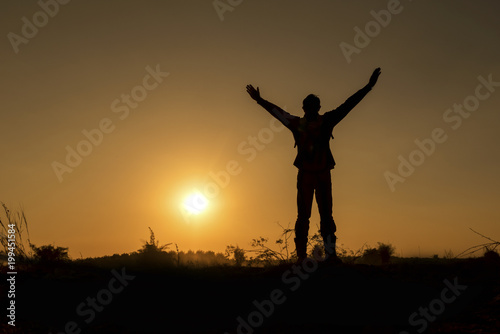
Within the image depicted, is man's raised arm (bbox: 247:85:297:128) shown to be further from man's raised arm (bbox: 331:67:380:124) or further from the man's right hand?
man's raised arm (bbox: 331:67:380:124)

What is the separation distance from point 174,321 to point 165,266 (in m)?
2.95

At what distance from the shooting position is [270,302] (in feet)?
22.6

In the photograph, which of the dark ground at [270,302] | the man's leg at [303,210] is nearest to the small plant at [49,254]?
the dark ground at [270,302]

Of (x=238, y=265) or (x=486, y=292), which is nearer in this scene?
(x=486, y=292)

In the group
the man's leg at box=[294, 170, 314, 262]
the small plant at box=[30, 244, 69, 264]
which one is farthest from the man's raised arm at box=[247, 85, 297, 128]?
the small plant at box=[30, 244, 69, 264]

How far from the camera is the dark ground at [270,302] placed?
6.08m

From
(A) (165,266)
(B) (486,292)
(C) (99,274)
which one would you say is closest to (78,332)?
(C) (99,274)

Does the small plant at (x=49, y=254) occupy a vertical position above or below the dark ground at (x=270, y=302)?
above

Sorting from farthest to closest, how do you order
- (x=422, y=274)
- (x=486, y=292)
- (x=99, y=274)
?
1. (x=99, y=274)
2. (x=422, y=274)
3. (x=486, y=292)

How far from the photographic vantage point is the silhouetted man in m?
9.20

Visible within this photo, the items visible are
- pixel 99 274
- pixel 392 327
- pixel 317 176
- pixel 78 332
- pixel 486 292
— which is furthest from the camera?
pixel 317 176

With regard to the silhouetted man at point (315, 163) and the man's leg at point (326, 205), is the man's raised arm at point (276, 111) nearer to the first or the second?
the silhouetted man at point (315, 163)

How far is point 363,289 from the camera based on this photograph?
7117 mm

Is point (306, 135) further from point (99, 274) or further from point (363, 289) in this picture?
point (99, 274)
